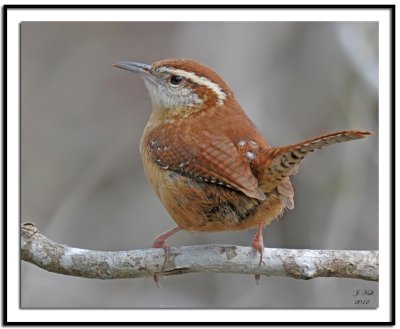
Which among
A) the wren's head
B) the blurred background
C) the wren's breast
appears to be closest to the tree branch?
the wren's breast

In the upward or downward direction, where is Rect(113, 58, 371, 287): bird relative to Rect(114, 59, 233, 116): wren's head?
downward

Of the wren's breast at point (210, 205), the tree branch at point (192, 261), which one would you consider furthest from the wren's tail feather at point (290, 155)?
the tree branch at point (192, 261)

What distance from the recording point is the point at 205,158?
432cm

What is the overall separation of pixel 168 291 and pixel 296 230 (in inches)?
61.2

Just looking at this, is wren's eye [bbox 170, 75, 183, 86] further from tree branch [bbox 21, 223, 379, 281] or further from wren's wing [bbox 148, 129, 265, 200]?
tree branch [bbox 21, 223, 379, 281]

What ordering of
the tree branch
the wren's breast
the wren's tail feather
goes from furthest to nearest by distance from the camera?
the tree branch < the wren's breast < the wren's tail feather

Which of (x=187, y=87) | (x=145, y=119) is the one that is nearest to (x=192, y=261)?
(x=187, y=87)

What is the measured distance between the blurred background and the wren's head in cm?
50

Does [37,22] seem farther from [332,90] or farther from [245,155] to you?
[332,90]

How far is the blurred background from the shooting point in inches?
213

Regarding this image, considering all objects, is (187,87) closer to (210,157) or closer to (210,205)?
(210,157)

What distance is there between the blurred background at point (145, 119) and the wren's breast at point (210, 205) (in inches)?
34.4
